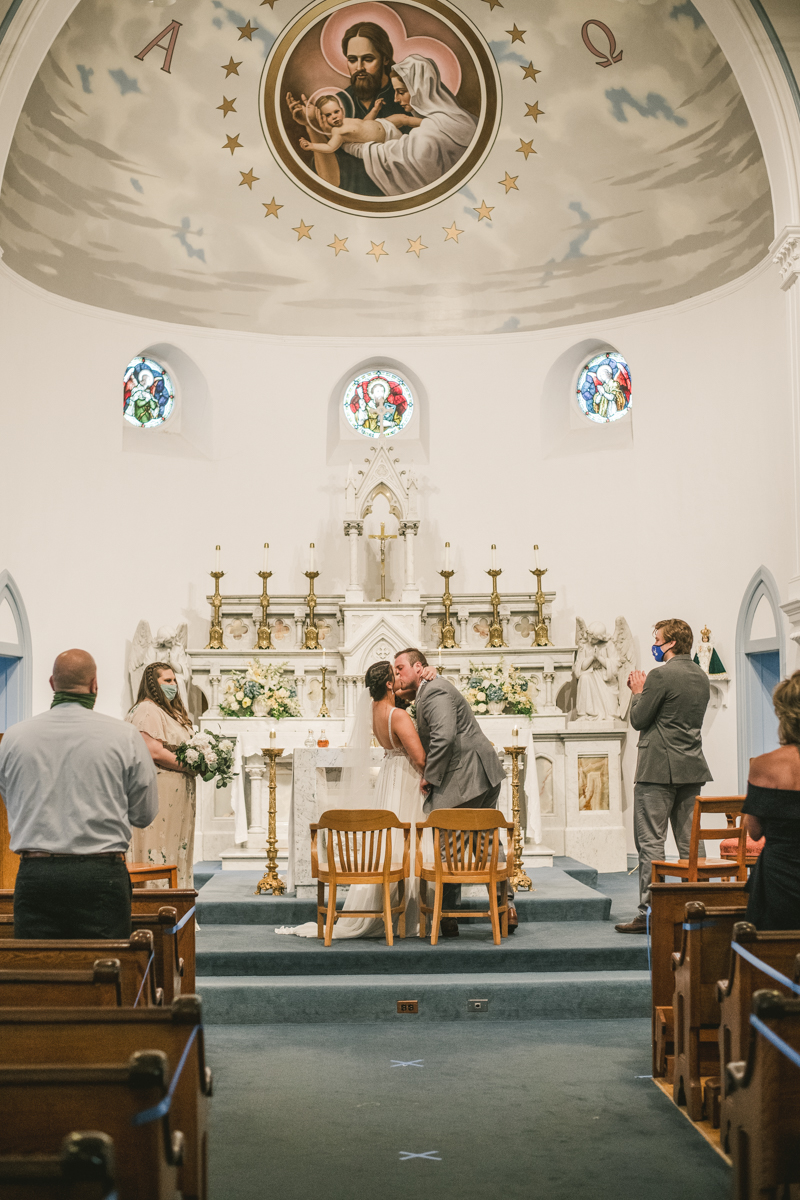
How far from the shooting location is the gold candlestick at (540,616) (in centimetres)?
1151

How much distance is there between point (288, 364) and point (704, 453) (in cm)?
486

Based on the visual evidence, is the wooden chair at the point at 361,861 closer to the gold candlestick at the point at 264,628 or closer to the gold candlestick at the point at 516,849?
the gold candlestick at the point at 516,849

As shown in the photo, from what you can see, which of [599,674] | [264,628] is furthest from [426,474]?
[599,674]

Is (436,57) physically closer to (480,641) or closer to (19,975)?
(480,641)

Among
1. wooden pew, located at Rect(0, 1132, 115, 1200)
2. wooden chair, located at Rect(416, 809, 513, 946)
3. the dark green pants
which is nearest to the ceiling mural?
wooden chair, located at Rect(416, 809, 513, 946)


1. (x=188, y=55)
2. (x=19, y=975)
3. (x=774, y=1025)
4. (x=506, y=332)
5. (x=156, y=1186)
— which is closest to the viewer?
(x=156, y=1186)

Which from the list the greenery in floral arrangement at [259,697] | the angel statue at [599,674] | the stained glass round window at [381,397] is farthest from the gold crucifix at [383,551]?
the angel statue at [599,674]

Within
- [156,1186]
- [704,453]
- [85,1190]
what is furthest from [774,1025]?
[704,453]

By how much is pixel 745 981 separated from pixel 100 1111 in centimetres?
209

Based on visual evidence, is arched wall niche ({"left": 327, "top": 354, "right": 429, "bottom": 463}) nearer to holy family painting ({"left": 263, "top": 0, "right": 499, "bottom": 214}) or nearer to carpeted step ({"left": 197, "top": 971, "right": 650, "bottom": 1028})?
holy family painting ({"left": 263, "top": 0, "right": 499, "bottom": 214})

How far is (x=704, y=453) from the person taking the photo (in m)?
11.7

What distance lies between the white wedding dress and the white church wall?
17.0ft

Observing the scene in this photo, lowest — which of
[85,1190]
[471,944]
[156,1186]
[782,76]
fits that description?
[471,944]

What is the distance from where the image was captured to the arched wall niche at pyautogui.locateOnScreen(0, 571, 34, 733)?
10.5 m
